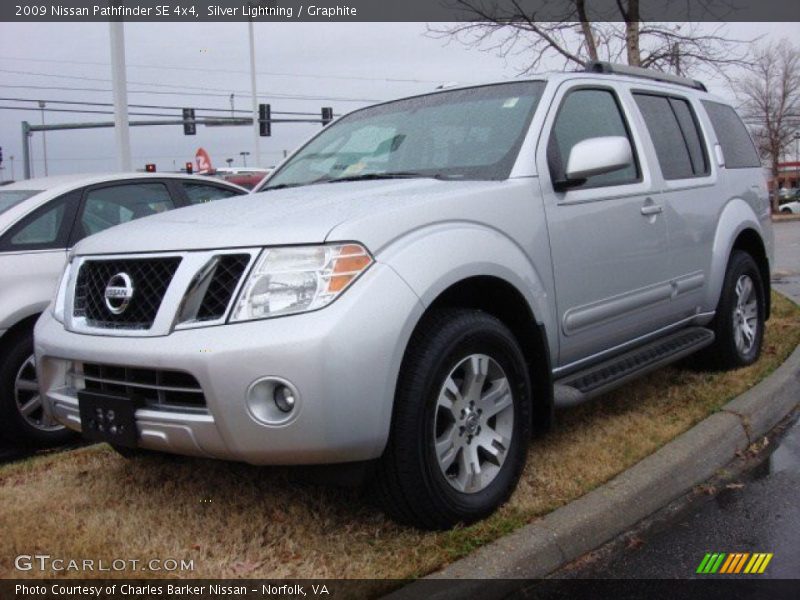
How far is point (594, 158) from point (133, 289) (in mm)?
2068

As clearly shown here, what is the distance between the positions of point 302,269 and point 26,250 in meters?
2.71

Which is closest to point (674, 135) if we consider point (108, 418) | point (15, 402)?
point (108, 418)

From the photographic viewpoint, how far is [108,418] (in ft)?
9.88

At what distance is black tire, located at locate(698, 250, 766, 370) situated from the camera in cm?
529

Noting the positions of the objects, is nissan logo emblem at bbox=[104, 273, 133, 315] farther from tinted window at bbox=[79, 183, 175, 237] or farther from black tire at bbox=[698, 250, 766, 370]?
black tire at bbox=[698, 250, 766, 370]

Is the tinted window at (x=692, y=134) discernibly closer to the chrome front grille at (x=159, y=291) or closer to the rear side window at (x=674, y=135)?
the rear side window at (x=674, y=135)

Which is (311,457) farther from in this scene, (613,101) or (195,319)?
(613,101)

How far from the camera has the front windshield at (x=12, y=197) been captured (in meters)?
5.03

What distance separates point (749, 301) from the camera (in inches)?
224

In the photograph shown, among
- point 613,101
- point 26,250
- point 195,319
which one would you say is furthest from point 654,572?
point 26,250

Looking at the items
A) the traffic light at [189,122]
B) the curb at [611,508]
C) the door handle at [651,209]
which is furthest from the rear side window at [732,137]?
the traffic light at [189,122]

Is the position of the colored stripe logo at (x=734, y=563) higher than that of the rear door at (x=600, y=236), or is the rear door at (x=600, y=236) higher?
the rear door at (x=600, y=236)

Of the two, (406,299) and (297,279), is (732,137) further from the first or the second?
(297,279)

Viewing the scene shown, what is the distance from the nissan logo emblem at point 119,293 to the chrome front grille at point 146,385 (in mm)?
224
